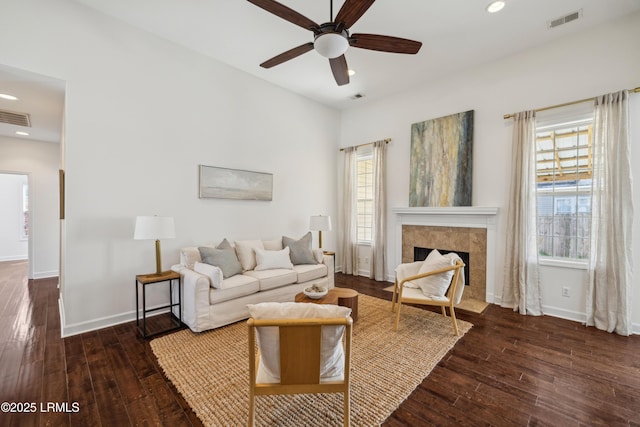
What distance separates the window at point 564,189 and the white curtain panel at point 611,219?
0.19m

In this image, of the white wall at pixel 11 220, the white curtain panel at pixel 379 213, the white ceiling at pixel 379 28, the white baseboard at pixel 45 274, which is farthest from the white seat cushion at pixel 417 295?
the white wall at pixel 11 220

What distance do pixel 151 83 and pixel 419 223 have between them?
4.41 m

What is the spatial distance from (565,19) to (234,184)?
180 inches

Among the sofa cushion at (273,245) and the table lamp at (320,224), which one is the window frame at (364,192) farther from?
the sofa cushion at (273,245)

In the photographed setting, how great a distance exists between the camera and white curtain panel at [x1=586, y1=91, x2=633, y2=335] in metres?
2.93

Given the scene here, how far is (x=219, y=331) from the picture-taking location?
296 cm

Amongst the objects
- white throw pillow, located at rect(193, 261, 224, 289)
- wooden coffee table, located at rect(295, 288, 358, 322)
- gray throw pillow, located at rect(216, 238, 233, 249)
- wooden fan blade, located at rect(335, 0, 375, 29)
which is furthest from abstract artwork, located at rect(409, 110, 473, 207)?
white throw pillow, located at rect(193, 261, 224, 289)

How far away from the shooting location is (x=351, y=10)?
6.79 feet

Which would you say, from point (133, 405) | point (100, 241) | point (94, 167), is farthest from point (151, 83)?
point (133, 405)

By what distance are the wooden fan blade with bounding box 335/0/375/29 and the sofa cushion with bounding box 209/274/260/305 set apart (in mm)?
2814

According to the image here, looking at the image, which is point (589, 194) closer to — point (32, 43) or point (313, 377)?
point (313, 377)

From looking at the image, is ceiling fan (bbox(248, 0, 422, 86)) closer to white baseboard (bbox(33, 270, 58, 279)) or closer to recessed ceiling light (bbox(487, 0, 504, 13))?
recessed ceiling light (bbox(487, 0, 504, 13))

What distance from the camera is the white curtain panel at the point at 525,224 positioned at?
352 centimetres

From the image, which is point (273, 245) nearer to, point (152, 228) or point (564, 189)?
point (152, 228)
